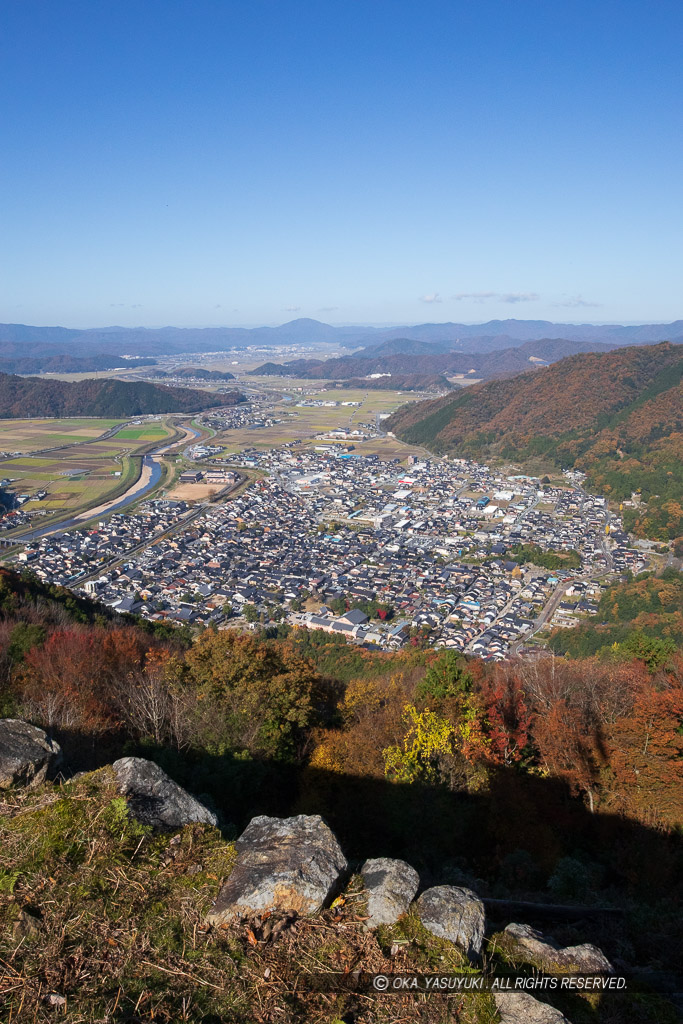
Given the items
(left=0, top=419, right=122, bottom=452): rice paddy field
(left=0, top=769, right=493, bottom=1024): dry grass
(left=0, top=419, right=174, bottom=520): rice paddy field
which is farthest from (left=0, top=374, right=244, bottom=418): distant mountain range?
(left=0, top=769, right=493, bottom=1024): dry grass

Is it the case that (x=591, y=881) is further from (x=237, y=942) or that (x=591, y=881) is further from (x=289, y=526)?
(x=289, y=526)

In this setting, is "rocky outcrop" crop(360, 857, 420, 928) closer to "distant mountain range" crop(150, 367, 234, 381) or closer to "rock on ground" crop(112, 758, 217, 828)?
"rock on ground" crop(112, 758, 217, 828)

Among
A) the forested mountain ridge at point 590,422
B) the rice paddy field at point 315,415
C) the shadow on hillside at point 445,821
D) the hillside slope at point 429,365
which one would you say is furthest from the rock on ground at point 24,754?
the hillside slope at point 429,365

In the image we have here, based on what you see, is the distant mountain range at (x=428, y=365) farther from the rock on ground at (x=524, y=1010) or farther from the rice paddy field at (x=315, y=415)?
the rock on ground at (x=524, y=1010)

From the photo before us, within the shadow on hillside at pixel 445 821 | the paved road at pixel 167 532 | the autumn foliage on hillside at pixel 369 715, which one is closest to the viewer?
the shadow on hillside at pixel 445 821

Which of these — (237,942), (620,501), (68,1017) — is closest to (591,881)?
(237,942)

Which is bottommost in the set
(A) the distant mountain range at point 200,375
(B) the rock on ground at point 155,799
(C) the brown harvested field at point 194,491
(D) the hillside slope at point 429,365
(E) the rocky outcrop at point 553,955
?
(C) the brown harvested field at point 194,491

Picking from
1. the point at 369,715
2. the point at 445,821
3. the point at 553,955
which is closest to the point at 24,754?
the point at 553,955
